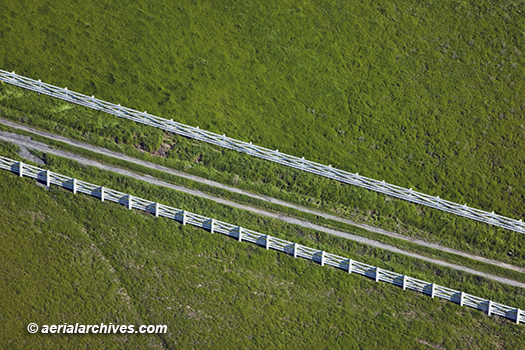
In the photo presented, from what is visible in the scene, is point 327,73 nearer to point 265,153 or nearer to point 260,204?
point 265,153

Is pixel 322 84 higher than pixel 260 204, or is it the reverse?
pixel 322 84

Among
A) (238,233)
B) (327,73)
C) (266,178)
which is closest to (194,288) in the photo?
(238,233)

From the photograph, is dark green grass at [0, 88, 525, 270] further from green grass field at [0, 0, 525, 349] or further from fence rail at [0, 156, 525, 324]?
fence rail at [0, 156, 525, 324]

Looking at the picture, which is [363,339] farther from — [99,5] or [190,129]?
[99,5]

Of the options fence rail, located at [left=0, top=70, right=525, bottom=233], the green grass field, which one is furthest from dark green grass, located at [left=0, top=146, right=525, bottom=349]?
fence rail, located at [left=0, top=70, right=525, bottom=233]

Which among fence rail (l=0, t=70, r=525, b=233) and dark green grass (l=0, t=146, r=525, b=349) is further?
fence rail (l=0, t=70, r=525, b=233)

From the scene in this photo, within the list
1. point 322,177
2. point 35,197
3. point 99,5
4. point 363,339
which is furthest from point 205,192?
point 99,5
